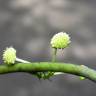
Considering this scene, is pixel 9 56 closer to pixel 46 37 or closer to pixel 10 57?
pixel 10 57

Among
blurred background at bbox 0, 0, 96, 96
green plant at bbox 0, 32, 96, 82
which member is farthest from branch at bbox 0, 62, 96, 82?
blurred background at bbox 0, 0, 96, 96

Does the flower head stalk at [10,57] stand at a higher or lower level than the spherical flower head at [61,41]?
lower

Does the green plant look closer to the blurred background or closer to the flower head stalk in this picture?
the flower head stalk

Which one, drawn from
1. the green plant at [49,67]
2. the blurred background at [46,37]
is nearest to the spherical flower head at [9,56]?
the green plant at [49,67]

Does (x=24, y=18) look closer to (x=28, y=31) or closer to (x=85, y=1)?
(x=28, y=31)

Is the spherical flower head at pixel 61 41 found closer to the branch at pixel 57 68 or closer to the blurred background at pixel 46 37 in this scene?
the branch at pixel 57 68

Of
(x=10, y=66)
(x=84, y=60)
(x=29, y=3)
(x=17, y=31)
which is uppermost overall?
(x=29, y=3)

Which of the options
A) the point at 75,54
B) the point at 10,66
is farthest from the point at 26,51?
the point at 10,66
